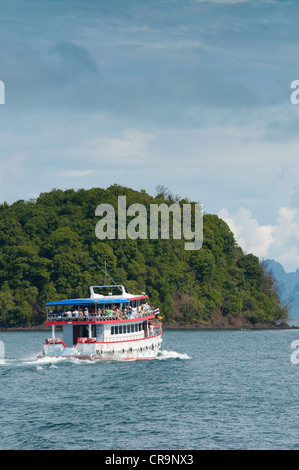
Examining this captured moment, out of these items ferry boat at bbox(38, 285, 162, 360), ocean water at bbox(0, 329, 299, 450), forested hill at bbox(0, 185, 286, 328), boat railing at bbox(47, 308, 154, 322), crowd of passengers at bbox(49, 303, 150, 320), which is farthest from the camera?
forested hill at bbox(0, 185, 286, 328)

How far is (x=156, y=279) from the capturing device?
15175 cm

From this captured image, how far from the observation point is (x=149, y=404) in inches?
1858

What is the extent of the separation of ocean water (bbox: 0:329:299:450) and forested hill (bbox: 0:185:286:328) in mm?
75465

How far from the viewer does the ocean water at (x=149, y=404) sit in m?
38.2

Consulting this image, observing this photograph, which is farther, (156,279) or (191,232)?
(191,232)

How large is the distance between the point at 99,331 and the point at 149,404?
2098 cm

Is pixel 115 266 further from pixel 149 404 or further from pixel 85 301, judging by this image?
pixel 149 404

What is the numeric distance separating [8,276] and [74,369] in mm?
90675

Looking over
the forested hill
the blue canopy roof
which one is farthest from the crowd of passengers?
the forested hill

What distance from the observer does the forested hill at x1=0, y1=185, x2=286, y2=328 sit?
14475cm

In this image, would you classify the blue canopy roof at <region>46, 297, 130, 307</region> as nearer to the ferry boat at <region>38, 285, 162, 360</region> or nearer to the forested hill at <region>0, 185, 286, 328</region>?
the ferry boat at <region>38, 285, 162, 360</region>
